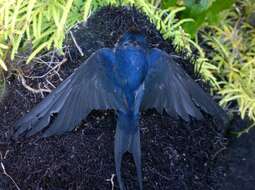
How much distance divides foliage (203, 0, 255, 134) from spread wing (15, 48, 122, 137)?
0.38 meters

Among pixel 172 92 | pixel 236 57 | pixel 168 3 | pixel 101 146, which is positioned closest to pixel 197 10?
pixel 168 3

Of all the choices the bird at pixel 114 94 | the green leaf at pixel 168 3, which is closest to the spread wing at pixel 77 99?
the bird at pixel 114 94

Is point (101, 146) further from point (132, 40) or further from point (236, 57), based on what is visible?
point (236, 57)

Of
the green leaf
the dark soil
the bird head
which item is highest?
the green leaf

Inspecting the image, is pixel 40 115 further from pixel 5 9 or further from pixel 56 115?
pixel 5 9

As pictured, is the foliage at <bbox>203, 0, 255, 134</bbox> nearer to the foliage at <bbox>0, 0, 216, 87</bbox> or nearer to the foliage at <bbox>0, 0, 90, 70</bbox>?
the foliage at <bbox>0, 0, 216, 87</bbox>

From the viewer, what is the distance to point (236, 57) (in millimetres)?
1294

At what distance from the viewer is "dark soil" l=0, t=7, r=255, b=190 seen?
0.91 m

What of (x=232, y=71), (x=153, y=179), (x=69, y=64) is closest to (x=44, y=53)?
(x=69, y=64)

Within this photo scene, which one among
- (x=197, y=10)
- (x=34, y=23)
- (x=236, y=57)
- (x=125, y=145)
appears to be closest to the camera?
(x=125, y=145)

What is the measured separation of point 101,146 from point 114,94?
0.09m

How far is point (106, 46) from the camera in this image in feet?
3.14

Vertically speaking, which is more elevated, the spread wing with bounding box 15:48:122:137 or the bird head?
the bird head

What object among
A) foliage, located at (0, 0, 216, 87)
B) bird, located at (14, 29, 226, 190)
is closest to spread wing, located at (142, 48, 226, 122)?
bird, located at (14, 29, 226, 190)
